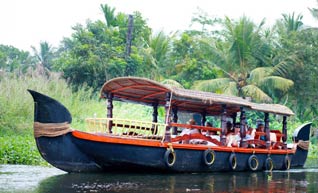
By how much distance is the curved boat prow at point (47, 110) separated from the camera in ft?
29.4

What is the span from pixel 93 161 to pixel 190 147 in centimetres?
186

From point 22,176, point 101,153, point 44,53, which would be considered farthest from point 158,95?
point 44,53

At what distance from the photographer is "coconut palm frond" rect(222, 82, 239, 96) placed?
19.5 meters

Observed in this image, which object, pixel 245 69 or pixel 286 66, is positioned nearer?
pixel 286 66

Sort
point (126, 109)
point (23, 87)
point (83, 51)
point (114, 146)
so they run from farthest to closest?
point (83, 51) < point (126, 109) < point (23, 87) < point (114, 146)

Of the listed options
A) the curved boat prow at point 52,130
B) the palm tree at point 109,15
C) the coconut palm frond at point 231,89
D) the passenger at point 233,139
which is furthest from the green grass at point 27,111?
the palm tree at point 109,15

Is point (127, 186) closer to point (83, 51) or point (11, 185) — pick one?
point (11, 185)

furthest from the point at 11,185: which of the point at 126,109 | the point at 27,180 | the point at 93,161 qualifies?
the point at 126,109

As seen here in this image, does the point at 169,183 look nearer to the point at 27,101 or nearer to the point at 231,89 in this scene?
the point at 27,101

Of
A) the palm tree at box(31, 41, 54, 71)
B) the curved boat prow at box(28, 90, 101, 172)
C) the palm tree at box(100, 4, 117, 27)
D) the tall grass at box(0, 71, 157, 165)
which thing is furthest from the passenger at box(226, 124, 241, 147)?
the palm tree at box(31, 41, 54, 71)

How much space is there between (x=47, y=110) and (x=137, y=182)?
2025mm

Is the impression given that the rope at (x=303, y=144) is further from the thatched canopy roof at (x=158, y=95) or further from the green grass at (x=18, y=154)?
the green grass at (x=18, y=154)

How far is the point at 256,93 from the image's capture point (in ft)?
63.6

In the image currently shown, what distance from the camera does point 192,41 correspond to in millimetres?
23391
